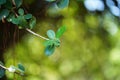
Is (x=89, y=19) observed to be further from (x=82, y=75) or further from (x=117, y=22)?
(x=82, y=75)

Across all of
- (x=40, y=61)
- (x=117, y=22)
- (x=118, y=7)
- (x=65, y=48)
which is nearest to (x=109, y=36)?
(x=117, y=22)

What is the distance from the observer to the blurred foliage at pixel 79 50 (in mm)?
1539

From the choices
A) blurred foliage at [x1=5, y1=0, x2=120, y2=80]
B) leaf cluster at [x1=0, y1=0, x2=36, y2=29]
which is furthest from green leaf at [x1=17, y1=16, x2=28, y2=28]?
blurred foliage at [x1=5, y1=0, x2=120, y2=80]

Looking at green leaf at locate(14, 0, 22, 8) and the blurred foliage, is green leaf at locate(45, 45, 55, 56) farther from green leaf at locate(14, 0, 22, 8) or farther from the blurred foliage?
the blurred foliage

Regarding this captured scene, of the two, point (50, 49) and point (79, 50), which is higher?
point (50, 49)

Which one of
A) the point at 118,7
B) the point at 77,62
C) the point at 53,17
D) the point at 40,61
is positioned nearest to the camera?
the point at 118,7

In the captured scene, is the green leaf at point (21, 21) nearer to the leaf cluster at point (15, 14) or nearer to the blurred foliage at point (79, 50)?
the leaf cluster at point (15, 14)

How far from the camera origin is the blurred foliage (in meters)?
1.54

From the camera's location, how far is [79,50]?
1751mm

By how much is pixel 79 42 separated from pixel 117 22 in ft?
0.96

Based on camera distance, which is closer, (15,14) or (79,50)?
(15,14)

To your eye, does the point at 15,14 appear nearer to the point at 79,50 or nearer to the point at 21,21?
the point at 21,21

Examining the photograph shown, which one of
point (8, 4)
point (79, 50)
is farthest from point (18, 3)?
point (79, 50)

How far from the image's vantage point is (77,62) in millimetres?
1788
